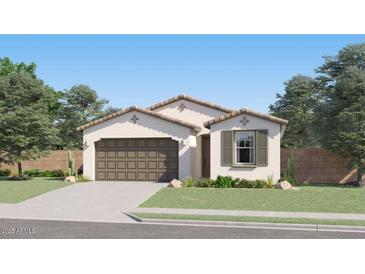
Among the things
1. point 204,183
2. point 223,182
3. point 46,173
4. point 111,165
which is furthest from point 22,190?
point 223,182

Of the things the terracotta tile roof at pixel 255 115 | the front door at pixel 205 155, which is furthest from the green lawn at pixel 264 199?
the front door at pixel 205 155

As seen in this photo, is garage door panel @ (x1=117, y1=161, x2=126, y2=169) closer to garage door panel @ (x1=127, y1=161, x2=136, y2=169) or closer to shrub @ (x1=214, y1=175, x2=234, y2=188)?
garage door panel @ (x1=127, y1=161, x2=136, y2=169)

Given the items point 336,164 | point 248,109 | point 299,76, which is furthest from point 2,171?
point 299,76

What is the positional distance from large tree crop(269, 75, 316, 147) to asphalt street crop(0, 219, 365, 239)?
2628 centimetres

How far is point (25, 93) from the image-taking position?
23406 millimetres

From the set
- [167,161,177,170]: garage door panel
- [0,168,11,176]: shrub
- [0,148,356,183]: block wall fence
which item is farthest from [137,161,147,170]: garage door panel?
[0,168,11,176]: shrub

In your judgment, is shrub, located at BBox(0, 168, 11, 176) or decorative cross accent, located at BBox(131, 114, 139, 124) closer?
decorative cross accent, located at BBox(131, 114, 139, 124)

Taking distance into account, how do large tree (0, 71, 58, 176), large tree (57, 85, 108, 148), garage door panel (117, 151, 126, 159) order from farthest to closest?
large tree (57, 85, 108, 148), large tree (0, 71, 58, 176), garage door panel (117, 151, 126, 159)

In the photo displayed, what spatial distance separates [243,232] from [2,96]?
18985 mm

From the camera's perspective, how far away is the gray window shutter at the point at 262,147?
19.0m

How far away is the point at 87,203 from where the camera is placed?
1455cm

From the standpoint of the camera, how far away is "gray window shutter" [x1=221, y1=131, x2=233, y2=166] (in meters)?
19.4

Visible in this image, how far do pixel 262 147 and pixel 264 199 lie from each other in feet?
15.7

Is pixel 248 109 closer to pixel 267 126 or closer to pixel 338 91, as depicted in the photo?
pixel 267 126
